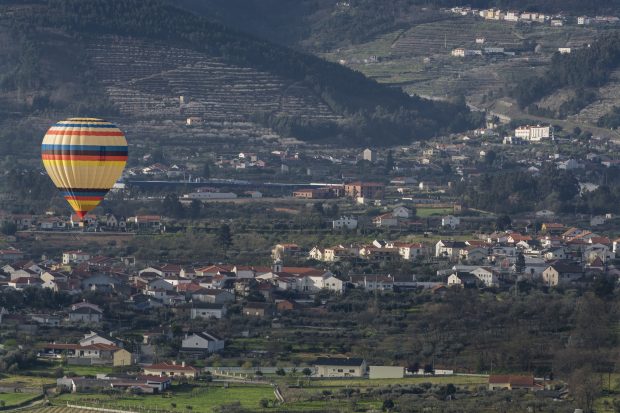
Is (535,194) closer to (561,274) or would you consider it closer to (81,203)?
(561,274)

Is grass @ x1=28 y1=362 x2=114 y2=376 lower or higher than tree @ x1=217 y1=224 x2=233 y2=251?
higher

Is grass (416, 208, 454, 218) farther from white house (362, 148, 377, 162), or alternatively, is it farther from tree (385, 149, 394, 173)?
white house (362, 148, 377, 162)

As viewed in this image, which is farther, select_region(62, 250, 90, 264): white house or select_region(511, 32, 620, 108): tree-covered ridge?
select_region(511, 32, 620, 108): tree-covered ridge

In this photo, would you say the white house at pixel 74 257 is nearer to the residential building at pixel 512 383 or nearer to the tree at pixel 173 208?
the tree at pixel 173 208

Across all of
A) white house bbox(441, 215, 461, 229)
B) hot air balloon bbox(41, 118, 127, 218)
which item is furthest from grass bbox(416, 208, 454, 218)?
hot air balloon bbox(41, 118, 127, 218)

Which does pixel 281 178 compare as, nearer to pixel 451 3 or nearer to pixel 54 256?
pixel 54 256

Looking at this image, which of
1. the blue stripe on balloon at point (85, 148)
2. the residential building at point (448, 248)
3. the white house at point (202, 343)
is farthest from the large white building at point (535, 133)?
the white house at point (202, 343)

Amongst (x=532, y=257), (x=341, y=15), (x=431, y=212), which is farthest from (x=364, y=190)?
(x=341, y=15)
